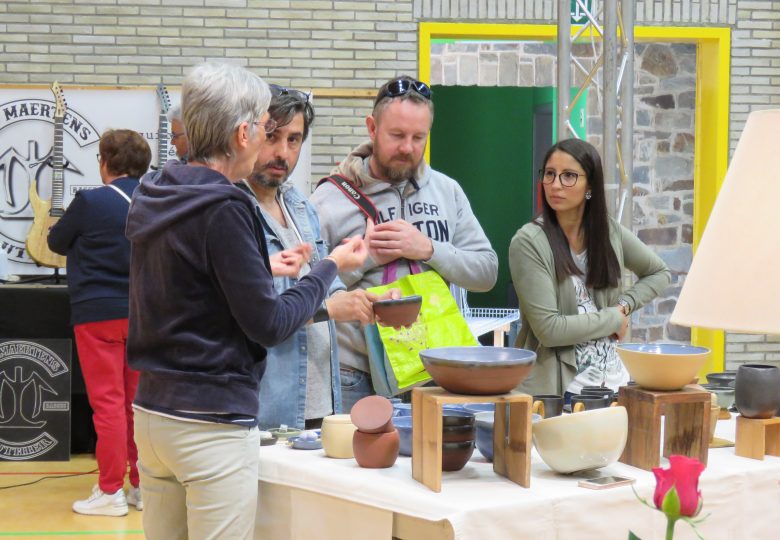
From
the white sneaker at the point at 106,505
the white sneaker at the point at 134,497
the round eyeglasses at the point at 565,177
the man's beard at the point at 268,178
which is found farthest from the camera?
the white sneaker at the point at 134,497

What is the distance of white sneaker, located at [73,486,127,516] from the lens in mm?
4727

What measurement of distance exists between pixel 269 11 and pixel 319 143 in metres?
1.00

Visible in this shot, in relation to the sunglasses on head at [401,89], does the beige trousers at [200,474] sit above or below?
below

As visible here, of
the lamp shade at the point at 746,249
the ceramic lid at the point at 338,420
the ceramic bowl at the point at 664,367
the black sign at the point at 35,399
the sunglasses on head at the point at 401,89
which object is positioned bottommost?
the black sign at the point at 35,399

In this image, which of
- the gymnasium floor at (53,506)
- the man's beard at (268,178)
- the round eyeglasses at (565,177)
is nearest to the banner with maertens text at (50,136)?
the gymnasium floor at (53,506)

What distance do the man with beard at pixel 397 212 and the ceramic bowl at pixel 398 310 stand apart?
0.30 m

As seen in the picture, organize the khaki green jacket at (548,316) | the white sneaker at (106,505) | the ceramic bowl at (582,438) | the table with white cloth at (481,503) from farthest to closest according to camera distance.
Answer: the white sneaker at (106,505), the khaki green jacket at (548,316), the ceramic bowl at (582,438), the table with white cloth at (481,503)

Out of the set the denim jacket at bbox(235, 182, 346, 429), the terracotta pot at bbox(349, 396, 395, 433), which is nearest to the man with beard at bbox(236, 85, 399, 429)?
the denim jacket at bbox(235, 182, 346, 429)

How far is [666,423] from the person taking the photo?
7.21ft

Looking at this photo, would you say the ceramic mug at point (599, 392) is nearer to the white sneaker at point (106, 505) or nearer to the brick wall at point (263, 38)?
the white sneaker at point (106, 505)

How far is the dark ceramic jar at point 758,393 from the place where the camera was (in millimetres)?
2252

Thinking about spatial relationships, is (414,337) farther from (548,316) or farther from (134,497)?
(134,497)

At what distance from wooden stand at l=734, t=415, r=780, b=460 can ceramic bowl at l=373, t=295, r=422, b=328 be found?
0.77 meters

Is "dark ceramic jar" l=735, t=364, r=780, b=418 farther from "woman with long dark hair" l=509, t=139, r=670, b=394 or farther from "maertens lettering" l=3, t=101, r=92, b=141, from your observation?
"maertens lettering" l=3, t=101, r=92, b=141
